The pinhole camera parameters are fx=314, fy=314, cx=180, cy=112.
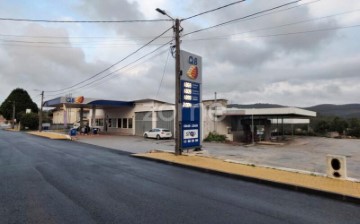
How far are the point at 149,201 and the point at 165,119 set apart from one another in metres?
33.5

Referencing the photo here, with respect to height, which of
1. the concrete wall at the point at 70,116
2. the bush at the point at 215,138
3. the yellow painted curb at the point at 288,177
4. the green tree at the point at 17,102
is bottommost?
the yellow painted curb at the point at 288,177

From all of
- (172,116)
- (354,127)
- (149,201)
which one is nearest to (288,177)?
(149,201)

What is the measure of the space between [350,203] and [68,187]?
7.53 metres

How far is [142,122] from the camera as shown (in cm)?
4528

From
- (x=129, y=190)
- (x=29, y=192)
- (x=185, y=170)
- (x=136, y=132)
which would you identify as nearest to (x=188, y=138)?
(x=185, y=170)

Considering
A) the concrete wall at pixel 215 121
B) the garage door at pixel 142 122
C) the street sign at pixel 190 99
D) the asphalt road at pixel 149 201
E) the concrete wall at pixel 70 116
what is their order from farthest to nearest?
the concrete wall at pixel 70 116 → the garage door at pixel 142 122 → the concrete wall at pixel 215 121 → the street sign at pixel 190 99 → the asphalt road at pixel 149 201

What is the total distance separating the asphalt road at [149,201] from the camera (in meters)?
6.23

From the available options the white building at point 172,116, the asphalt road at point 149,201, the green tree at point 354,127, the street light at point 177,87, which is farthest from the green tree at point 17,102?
the asphalt road at point 149,201

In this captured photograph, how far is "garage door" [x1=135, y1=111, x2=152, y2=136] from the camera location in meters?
43.8

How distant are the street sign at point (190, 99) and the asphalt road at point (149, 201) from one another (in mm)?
7360

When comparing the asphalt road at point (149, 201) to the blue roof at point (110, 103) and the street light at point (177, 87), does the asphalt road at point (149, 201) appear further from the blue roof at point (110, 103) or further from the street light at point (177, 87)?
the blue roof at point (110, 103)

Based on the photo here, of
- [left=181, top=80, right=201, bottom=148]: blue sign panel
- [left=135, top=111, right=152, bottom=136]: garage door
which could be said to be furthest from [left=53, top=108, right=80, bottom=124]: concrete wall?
[left=181, top=80, right=201, bottom=148]: blue sign panel

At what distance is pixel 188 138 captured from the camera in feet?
61.6

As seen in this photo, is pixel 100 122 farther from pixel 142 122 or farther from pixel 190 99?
pixel 190 99
